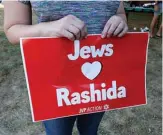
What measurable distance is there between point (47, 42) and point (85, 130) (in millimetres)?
502

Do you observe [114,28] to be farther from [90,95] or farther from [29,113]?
[29,113]

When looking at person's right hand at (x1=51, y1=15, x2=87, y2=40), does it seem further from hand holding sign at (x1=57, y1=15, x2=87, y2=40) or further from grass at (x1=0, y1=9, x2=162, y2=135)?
grass at (x1=0, y1=9, x2=162, y2=135)

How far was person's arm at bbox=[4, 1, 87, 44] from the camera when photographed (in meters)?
0.69

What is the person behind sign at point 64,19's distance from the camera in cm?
70

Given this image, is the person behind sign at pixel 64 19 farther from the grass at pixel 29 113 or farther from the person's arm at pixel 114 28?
the grass at pixel 29 113

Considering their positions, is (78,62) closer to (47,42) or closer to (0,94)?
(47,42)

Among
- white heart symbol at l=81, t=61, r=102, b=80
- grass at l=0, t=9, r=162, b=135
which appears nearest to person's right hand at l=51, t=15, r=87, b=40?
white heart symbol at l=81, t=61, r=102, b=80

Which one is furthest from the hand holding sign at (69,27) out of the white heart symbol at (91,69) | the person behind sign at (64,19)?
the white heart symbol at (91,69)

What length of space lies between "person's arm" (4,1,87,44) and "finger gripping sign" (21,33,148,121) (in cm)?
3

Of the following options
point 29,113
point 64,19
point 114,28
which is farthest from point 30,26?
point 29,113

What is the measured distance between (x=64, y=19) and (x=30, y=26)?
0.12 metres

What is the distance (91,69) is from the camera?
783 mm

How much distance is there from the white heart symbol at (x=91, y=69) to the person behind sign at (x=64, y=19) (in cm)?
9

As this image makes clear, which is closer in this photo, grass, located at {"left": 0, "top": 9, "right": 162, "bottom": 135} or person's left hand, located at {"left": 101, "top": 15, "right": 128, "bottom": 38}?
person's left hand, located at {"left": 101, "top": 15, "right": 128, "bottom": 38}
